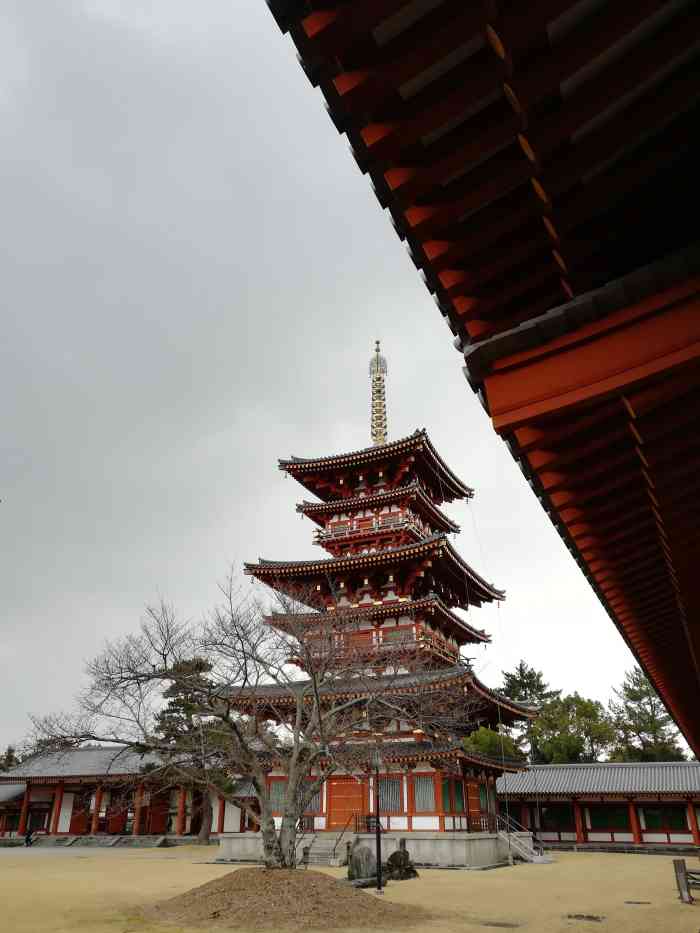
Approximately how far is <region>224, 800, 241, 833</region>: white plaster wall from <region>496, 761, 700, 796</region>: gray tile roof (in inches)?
511

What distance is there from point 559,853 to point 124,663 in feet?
79.8

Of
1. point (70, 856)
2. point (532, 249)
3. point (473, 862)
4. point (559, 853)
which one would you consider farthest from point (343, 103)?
point (559, 853)

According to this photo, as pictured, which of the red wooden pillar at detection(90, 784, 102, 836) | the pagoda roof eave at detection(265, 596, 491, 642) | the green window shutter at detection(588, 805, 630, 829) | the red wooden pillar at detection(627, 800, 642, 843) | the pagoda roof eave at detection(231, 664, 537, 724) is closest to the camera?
the pagoda roof eave at detection(231, 664, 537, 724)

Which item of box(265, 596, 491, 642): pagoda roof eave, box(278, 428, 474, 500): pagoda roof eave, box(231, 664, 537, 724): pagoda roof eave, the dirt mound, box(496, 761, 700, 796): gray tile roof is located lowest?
the dirt mound

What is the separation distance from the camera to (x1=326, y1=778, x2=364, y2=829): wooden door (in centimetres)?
2385

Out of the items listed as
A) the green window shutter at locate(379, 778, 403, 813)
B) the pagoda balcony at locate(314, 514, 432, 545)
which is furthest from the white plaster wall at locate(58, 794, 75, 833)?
the green window shutter at locate(379, 778, 403, 813)

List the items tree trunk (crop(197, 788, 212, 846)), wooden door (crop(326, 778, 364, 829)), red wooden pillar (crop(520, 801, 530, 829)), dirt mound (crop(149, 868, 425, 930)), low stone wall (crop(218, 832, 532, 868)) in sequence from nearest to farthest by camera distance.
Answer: dirt mound (crop(149, 868, 425, 930)) < low stone wall (crop(218, 832, 532, 868)) < wooden door (crop(326, 778, 364, 829)) < tree trunk (crop(197, 788, 212, 846)) < red wooden pillar (crop(520, 801, 530, 829))

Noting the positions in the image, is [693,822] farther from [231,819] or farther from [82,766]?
[82,766]

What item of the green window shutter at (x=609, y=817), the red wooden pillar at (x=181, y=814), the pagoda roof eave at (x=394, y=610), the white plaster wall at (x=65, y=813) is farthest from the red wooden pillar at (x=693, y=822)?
the white plaster wall at (x=65, y=813)

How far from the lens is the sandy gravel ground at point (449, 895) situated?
37.3 feet

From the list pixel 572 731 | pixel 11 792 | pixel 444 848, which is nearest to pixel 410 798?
pixel 444 848

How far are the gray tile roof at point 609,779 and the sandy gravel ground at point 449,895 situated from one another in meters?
7.80

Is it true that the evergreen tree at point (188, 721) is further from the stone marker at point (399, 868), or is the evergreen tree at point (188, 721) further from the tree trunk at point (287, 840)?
the stone marker at point (399, 868)

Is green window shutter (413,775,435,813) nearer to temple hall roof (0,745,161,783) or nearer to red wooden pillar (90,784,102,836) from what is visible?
temple hall roof (0,745,161,783)
